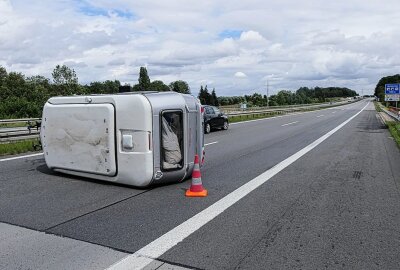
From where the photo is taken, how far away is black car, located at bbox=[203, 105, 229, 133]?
22.9 meters

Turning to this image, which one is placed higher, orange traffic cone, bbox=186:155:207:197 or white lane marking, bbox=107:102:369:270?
orange traffic cone, bbox=186:155:207:197

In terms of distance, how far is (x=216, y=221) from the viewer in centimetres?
544

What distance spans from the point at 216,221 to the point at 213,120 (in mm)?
18047

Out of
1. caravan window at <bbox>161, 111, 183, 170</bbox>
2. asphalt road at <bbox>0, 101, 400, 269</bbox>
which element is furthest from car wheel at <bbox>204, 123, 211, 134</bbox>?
caravan window at <bbox>161, 111, 183, 170</bbox>

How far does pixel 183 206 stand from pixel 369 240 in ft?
9.01

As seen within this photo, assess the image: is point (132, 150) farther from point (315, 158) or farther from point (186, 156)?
point (315, 158)

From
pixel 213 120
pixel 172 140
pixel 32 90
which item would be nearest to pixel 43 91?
pixel 32 90

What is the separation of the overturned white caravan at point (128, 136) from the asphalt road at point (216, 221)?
35 cm

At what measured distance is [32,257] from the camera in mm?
4180

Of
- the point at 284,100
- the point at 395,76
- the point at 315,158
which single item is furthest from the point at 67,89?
the point at 395,76

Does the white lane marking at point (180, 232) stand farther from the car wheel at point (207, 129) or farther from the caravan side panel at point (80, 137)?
the car wheel at point (207, 129)

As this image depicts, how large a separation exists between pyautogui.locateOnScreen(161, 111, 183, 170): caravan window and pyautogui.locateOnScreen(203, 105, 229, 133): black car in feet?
48.8

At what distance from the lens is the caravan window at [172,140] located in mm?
7453

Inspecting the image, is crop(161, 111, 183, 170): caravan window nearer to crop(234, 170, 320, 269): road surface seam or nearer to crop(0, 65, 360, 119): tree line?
crop(234, 170, 320, 269): road surface seam
